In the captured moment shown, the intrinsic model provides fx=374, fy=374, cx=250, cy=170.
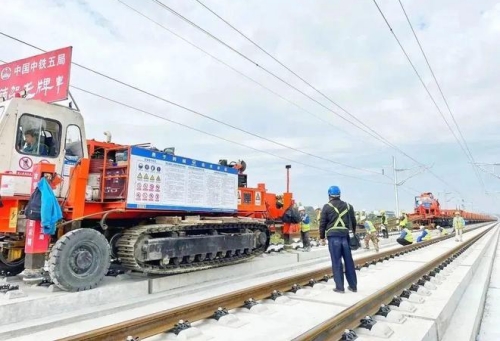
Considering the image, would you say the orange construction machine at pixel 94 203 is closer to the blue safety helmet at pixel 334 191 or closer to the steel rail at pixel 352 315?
the blue safety helmet at pixel 334 191

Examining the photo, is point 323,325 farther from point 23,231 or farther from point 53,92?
point 53,92

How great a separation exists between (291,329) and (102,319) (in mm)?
2567

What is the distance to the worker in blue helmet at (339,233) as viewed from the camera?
21.9 feet

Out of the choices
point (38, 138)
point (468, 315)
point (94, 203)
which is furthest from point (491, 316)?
point (38, 138)

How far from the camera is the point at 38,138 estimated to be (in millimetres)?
6457

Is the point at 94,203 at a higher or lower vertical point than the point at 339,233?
higher

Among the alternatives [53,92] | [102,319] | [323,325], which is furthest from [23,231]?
[323,325]

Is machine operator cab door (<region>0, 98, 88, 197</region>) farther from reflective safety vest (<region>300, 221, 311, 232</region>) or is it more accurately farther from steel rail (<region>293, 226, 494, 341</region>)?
reflective safety vest (<region>300, 221, 311, 232</region>)

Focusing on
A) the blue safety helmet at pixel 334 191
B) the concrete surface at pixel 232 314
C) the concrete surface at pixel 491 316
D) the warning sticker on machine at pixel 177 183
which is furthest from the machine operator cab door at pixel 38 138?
the concrete surface at pixel 491 316

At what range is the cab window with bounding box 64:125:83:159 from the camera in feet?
22.5

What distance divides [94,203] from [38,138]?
145 cm

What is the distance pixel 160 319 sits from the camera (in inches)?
167

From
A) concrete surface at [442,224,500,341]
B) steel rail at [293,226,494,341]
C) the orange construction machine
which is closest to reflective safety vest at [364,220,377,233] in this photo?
Result: concrete surface at [442,224,500,341]

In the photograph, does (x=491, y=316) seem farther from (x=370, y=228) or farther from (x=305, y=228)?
(x=370, y=228)
